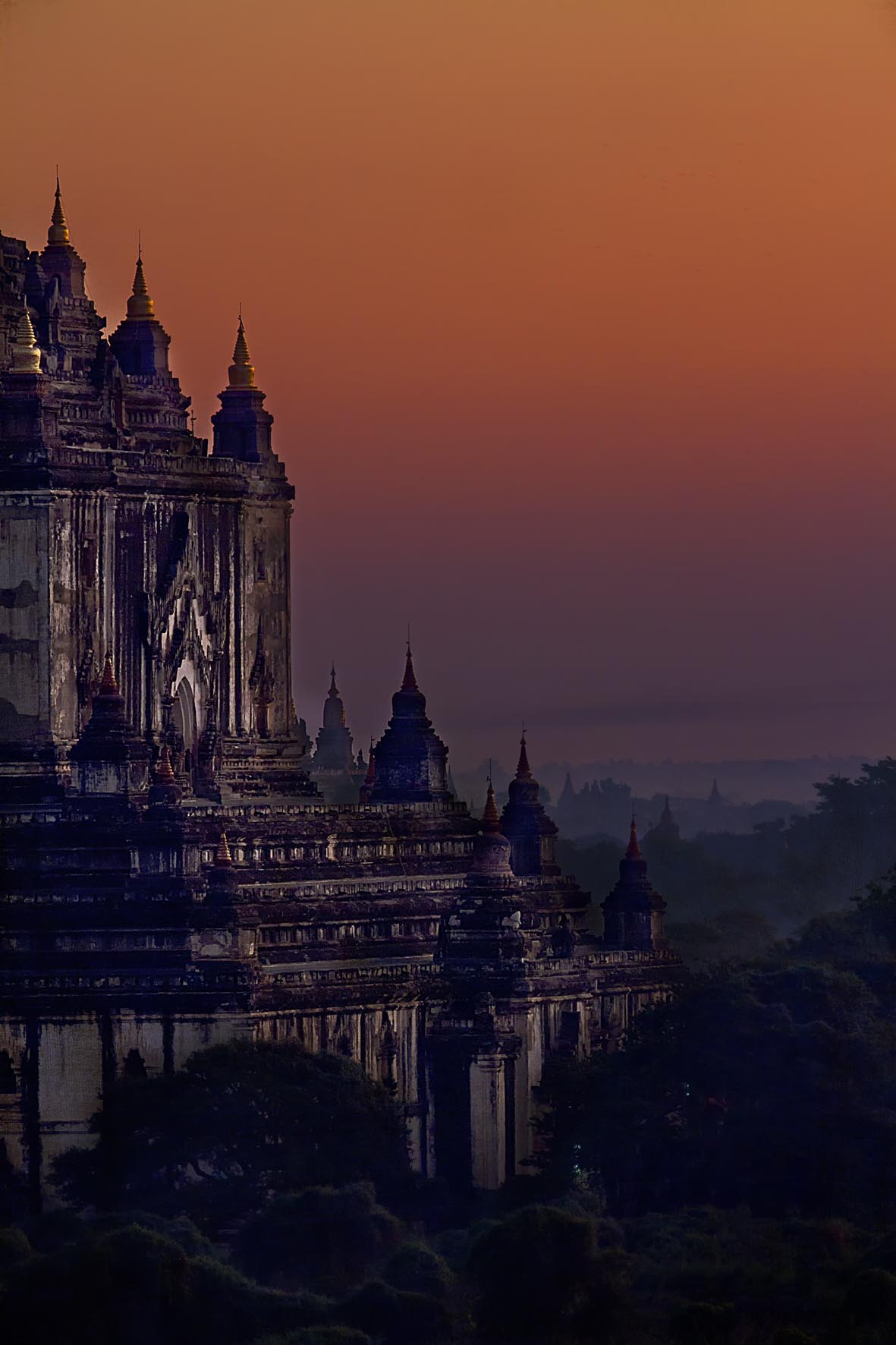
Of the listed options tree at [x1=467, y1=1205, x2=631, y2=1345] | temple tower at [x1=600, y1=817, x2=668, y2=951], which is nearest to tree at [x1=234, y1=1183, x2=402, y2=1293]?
tree at [x1=467, y1=1205, x2=631, y2=1345]

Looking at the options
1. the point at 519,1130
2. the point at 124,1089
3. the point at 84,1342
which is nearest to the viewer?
the point at 84,1342

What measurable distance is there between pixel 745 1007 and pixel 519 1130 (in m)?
4.03

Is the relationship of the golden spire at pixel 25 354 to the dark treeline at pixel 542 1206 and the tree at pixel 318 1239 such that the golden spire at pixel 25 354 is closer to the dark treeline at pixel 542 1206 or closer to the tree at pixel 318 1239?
the dark treeline at pixel 542 1206

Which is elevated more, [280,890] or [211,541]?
[211,541]

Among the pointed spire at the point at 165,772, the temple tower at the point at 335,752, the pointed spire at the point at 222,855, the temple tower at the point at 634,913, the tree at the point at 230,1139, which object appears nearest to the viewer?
the tree at the point at 230,1139

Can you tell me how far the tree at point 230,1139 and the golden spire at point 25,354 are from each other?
39.2ft

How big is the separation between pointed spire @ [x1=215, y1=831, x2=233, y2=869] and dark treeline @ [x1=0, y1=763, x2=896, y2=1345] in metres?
3.67

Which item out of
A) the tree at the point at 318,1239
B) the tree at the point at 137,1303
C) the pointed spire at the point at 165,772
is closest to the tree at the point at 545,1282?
the tree at the point at 318,1239

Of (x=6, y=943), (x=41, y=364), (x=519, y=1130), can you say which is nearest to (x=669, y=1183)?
(x=519, y=1130)

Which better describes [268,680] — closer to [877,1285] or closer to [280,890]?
[280,890]

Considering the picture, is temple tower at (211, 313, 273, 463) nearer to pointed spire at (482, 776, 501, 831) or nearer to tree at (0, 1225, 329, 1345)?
pointed spire at (482, 776, 501, 831)

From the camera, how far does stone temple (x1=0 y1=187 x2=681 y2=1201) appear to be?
89562mm

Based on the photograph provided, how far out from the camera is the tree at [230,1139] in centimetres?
8581

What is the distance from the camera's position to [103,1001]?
292 feet
